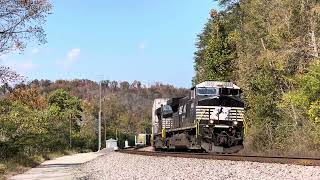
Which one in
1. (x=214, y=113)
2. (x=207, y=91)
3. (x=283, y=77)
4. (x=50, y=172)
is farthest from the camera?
(x=283, y=77)

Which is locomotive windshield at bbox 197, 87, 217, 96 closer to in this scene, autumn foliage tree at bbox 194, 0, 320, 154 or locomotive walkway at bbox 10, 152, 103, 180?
autumn foliage tree at bbox 194, 0, 320, 154

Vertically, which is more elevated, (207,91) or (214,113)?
(207,91)

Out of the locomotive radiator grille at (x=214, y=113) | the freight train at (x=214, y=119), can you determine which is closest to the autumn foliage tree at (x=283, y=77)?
the freight train at (x=214, y=119)

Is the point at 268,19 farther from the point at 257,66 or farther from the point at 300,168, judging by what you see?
the point at 300,168

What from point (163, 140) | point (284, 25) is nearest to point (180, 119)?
point (163, 140)

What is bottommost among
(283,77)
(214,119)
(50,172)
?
(50,172)

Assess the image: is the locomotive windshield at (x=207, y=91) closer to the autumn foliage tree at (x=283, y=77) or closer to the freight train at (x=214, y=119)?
the freight train at (x=214, y=119)

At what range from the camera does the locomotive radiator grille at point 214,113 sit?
24.1 meters

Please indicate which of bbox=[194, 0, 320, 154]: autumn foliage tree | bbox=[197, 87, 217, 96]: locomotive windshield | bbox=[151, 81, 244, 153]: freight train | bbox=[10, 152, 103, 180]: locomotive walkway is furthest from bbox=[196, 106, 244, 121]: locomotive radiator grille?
bbox=[10, 152, 103, 180]: locomotive walkway

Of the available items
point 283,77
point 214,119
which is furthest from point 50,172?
point 283,77

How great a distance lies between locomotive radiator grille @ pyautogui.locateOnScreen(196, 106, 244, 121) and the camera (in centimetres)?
2408

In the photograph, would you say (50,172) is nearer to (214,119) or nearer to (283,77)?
(214,119)

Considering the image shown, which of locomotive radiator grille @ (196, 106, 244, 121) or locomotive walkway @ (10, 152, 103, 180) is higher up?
locomotive radiator grille @ (196, 106, 244, 121)

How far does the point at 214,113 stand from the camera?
954 inches
